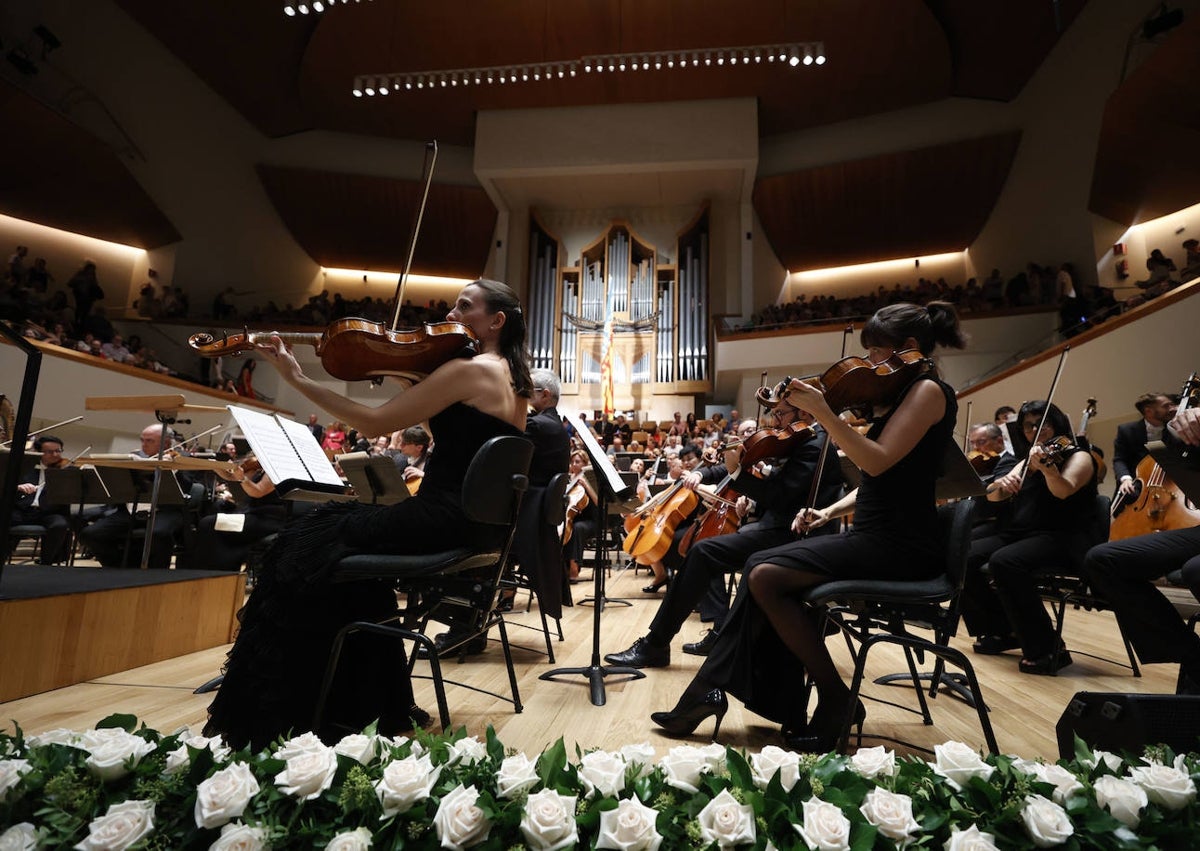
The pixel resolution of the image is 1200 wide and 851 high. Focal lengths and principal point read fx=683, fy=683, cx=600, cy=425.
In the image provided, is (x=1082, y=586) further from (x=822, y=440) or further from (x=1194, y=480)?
(x=822, y=440)

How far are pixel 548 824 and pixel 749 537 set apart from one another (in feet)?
6.37

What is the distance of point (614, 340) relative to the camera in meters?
13.0

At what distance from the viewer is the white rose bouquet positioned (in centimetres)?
87

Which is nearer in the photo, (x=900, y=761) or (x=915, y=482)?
(x=900, y=761)

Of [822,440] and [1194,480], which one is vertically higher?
[822,440]

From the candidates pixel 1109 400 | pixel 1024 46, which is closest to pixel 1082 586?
pixel 1109 400

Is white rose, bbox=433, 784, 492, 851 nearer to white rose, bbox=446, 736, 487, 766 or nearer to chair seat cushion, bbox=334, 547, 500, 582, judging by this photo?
white rose, bbox=446, 736, 487, 766

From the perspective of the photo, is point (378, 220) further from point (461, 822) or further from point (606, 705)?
point (461, 822)

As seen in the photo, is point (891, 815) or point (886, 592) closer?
point (891, 815)

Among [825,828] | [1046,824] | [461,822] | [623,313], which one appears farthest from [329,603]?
[623,313]

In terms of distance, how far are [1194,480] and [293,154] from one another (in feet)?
46.6

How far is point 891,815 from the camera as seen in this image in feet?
2.97

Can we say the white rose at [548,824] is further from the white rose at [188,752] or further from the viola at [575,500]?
the viola at [575,500]

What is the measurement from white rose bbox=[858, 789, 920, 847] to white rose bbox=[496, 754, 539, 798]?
453mm
